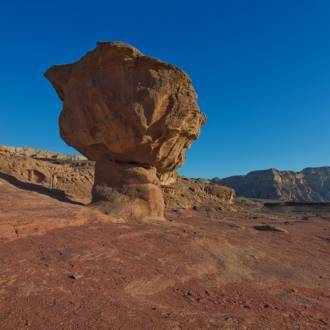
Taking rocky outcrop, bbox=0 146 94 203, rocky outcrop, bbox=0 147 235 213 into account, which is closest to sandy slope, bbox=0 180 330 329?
rocky outcrop, bbox=0 147 235 213

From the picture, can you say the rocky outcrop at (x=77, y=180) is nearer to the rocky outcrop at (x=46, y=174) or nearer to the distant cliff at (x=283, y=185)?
the rocky outcrop at (x=46, y=174)

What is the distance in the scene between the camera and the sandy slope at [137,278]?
490 cm

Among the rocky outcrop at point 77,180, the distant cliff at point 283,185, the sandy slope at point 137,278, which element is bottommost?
the sandy slope at point 137,278

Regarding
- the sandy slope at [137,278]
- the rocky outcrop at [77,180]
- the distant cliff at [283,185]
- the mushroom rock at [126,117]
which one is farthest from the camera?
the distant cliff at [283,185]

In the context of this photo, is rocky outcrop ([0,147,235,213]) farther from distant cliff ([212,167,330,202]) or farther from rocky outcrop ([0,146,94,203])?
distant cliff ([212,167,330,202])

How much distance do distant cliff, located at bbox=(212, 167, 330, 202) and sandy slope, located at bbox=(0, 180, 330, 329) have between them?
97766 millimetres

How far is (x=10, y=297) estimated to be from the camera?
195 inches

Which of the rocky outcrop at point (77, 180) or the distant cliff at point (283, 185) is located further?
the distant cliff at point (283, 185)

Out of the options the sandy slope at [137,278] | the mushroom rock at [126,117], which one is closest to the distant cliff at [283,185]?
the mushroom rock at [126,117]

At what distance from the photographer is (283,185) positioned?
112812mm

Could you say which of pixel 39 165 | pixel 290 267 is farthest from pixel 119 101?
pixel 39 165

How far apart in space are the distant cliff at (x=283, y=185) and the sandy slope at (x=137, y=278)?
97766 millimetres

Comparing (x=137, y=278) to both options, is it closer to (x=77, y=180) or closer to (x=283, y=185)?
(x=77, y=180)

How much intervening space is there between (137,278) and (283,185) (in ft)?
374
